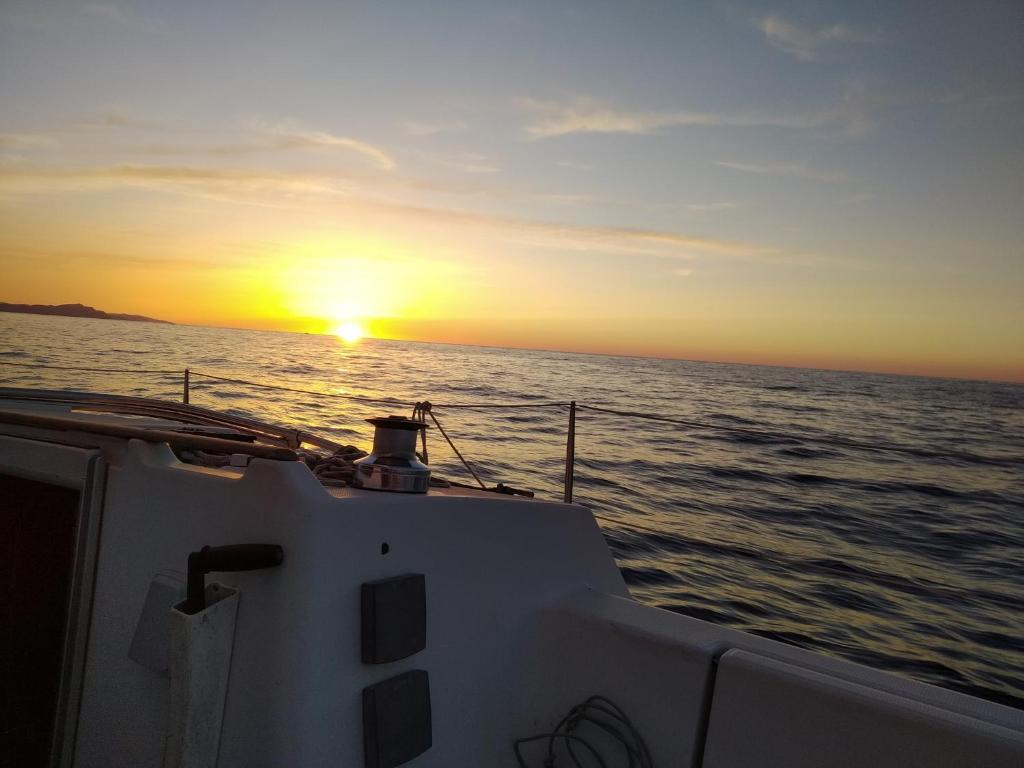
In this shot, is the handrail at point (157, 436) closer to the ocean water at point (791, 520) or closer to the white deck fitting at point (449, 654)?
the white deck fitting at point (449, 654)

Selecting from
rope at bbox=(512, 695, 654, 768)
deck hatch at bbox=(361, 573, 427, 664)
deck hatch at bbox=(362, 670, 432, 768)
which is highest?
deck hatch at bbox=(361, 573, 427, 664)

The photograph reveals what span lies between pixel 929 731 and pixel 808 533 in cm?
682

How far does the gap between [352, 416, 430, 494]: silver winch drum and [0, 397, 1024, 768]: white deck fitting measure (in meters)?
0.06

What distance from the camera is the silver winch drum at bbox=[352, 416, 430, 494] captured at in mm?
1515

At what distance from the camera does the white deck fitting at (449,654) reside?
124 cm

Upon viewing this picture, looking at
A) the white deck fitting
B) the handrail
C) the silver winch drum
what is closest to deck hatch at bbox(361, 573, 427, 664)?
the white deck fitting

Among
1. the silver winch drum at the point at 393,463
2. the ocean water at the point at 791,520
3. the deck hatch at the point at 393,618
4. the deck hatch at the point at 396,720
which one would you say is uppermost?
the silver winch drum at the point at 393,463

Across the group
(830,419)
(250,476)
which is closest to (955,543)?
(250,476)

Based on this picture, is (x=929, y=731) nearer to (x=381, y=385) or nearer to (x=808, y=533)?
(x=808, y=533)

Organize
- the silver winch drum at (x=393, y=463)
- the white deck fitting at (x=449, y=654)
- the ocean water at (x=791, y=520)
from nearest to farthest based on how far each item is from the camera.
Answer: the white deck fitting at (x=449, y=654) < the silver winch drum at (x=393, y=463) < the ocean water at (x=791, y=520)

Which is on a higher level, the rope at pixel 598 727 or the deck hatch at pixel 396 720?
the deck hatch at pixel 396 720

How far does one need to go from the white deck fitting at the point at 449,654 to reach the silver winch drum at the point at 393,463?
6cm

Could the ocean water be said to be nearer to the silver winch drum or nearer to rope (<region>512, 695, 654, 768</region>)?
rope (<region>512, 695, 654, 768</region>)

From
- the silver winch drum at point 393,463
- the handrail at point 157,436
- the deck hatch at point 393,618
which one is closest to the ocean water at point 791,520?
the silver winch drum at point 393,463
